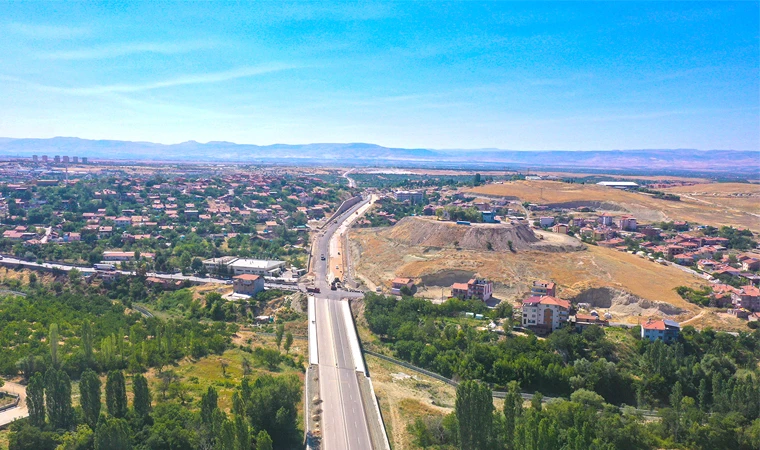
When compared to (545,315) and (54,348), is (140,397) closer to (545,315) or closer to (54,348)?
(54,348)

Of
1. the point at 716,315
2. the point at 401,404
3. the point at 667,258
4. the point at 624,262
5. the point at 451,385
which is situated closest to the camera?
the point at 401,404

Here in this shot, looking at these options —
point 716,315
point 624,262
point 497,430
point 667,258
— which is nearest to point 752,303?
point 716,315

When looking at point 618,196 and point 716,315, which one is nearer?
point 716,315

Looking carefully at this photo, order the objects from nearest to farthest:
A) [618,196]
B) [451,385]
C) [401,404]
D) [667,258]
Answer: [401,404], [451,385], [667,258], [618,196]

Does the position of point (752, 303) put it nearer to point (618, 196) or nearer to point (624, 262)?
point (624, 262)

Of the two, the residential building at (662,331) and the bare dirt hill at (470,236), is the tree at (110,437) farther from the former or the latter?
the bare dirt hill at (470,236)
